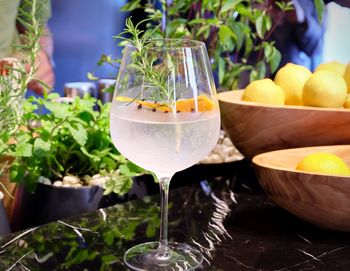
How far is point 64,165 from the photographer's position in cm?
95

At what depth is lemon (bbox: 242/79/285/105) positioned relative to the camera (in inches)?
38.9

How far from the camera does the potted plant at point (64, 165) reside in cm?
87

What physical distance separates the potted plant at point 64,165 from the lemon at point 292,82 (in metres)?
0.31

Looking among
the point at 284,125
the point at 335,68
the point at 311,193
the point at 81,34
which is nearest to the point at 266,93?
the point at 284,125

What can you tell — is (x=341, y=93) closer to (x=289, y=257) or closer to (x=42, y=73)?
(x=289, y=257)

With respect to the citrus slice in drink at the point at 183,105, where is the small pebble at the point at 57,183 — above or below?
below

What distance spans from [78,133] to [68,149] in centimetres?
5

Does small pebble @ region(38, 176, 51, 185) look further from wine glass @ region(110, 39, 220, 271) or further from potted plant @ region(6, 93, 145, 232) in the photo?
wine glass @ region(110, 39, 220, 271)

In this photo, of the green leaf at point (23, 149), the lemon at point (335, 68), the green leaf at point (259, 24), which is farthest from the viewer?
the green leaf at point (259, 24)

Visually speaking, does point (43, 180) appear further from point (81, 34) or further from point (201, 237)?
point (81, 34)

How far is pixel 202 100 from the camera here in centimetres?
66

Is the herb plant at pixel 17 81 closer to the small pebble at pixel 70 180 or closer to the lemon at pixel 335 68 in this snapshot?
the small pebble at pixel 70 180

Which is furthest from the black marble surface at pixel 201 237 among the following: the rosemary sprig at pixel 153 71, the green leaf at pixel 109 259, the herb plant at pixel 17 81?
the rosemary sprig at pixel 153 71

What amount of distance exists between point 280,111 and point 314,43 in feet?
2.09
